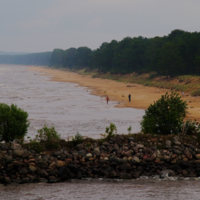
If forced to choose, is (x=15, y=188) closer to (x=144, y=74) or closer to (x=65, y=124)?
(x=65, y=124)

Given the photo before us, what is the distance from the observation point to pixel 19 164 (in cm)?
1881

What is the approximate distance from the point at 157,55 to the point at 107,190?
240 feet

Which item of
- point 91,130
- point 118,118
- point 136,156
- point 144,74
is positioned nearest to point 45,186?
point 136,156

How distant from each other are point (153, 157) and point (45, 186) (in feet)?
22.1

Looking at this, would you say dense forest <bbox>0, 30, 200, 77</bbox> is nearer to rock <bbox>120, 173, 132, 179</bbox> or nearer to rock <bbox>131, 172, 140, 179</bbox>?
rock <bbox>131, 172, 140, 179</bbox>

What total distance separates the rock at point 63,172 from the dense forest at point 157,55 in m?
57.1

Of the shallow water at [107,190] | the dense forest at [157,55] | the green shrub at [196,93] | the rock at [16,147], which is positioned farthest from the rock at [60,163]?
the dense forest at [157,55]

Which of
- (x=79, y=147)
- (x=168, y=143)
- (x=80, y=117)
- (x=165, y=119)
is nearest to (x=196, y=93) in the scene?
(x=80, y=117)

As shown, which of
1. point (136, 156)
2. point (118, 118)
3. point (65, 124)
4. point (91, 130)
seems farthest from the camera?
point (118, 118)

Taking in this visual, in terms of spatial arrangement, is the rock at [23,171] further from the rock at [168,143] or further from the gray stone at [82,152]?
the rock at [168,143]

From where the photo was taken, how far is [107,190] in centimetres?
1767

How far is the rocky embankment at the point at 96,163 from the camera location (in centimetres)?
1881

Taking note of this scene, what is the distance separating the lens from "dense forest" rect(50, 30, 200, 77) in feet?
260

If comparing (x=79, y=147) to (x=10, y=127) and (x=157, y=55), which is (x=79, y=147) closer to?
(x=10, y=127)
